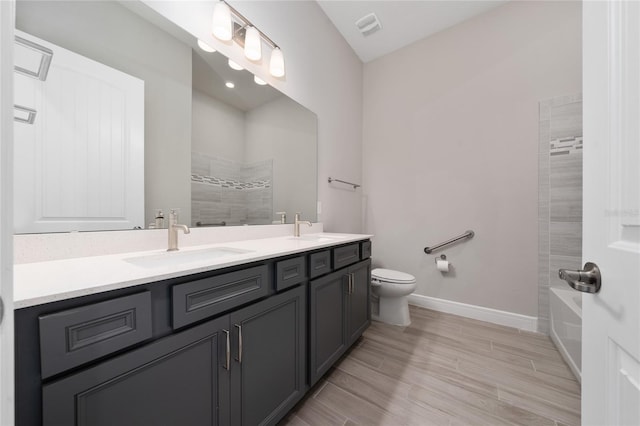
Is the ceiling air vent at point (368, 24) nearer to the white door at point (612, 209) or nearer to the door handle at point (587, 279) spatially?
the white door at point (612, 209)

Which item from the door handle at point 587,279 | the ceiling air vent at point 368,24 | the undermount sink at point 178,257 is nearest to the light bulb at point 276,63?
the ceiling air vent at point 368,24

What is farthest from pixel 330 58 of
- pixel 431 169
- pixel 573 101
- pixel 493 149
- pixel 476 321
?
pixel 476 321

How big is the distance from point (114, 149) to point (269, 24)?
1.39 metres

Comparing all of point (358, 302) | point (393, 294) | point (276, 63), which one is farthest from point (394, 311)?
point (276, 63)

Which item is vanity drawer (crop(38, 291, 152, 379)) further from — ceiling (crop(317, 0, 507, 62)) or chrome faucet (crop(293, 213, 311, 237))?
ceiling (crop(317, 0, 507, 62))

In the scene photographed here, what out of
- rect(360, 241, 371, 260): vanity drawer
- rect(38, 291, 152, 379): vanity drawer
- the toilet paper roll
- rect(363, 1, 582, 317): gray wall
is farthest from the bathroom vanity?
rect(363, 1, 582, 317): gray wall

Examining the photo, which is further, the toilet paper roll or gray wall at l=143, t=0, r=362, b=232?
the toilet paper roll

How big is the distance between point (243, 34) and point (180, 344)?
173 cm

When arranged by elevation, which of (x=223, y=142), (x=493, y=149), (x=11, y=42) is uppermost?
(x=493, y=149)

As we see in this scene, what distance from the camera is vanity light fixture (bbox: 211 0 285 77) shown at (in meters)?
1.31

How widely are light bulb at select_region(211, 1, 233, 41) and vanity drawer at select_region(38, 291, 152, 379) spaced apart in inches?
56.5

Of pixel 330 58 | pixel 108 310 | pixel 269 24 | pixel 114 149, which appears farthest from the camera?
pixel 330 58

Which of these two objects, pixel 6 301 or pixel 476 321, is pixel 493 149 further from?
pixel 6 301

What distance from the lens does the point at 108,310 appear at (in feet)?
1.78
